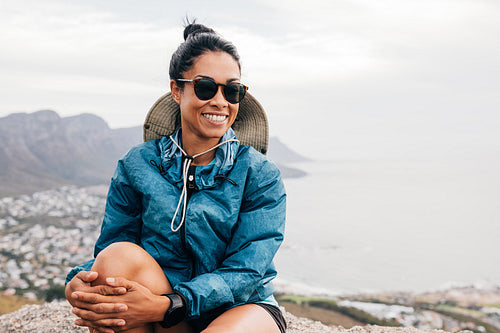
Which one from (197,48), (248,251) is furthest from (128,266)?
(197,48)

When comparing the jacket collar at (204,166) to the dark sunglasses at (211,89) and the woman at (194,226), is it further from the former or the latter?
the dark sunglasses at (211,89)

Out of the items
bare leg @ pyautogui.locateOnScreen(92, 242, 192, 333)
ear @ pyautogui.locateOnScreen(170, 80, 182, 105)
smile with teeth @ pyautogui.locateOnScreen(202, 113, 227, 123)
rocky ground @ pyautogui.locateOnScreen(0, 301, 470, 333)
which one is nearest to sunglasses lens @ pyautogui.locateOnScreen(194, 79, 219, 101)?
smile with teeth @ pyautogui.locateOnScreen(202, 113, 227, 123)

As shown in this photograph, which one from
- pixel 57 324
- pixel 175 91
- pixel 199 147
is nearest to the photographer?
pixel 199 147

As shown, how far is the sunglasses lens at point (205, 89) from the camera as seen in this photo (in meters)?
2.88

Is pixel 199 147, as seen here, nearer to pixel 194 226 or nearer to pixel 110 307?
pixel 194 226

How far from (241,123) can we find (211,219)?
1.01 metres

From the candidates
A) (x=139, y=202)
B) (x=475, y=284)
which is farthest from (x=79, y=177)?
(x=139, y=202)

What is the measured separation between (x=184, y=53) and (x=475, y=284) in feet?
136

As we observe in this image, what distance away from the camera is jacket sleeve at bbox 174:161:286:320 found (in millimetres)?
2609

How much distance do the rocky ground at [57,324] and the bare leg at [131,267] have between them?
2.92 meters

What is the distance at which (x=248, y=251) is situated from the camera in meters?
2.73

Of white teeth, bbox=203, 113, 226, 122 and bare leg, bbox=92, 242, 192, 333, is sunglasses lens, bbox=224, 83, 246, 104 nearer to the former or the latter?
white teeth, bbox=203, 113, 226, 122

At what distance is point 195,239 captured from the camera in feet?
9.18

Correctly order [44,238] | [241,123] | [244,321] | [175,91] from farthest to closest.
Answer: [44,238] → [241,123] → [175,91] → [244,321]
